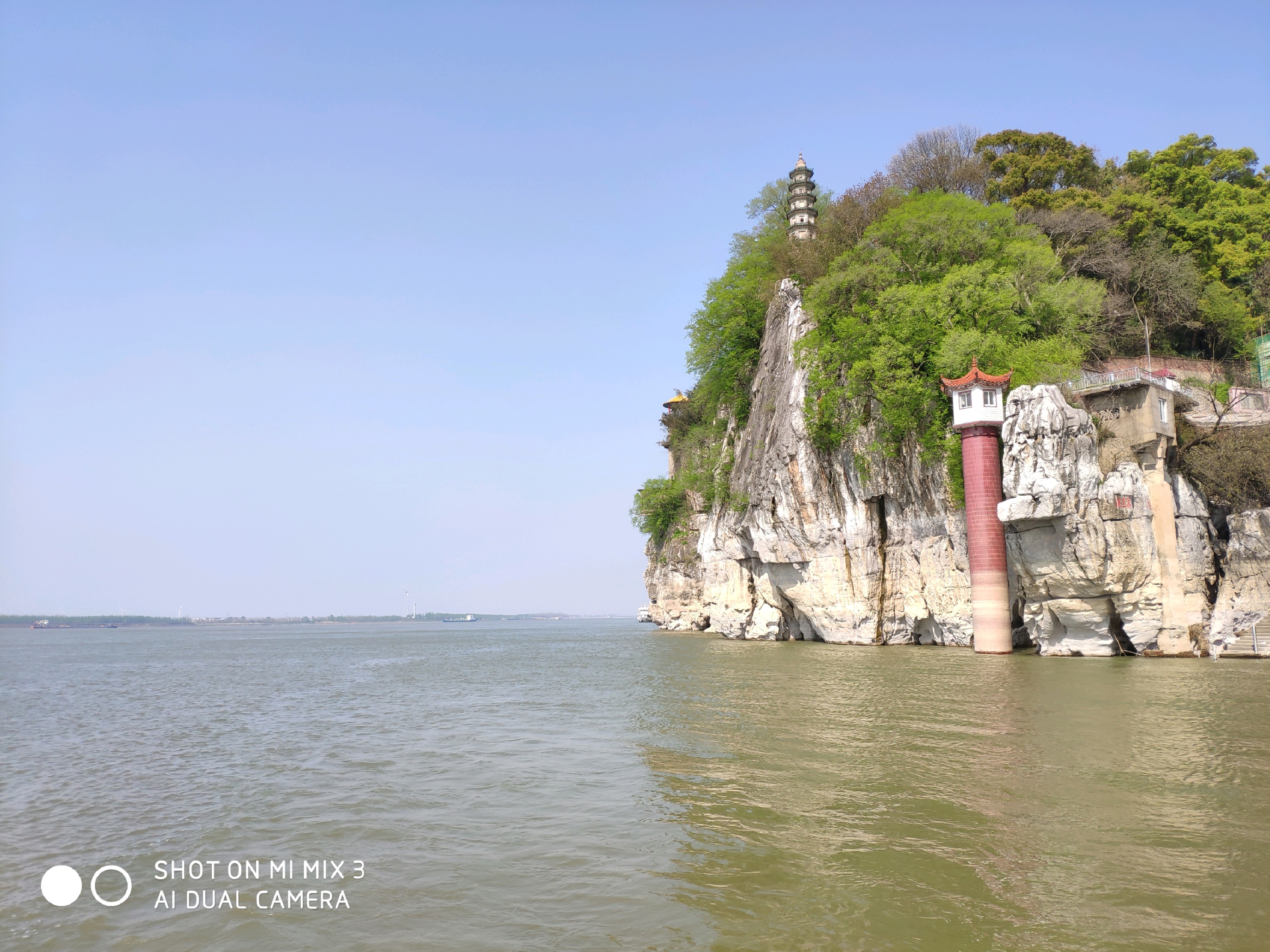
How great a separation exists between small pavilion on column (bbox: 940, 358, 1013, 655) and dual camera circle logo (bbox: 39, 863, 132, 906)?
28.4 m

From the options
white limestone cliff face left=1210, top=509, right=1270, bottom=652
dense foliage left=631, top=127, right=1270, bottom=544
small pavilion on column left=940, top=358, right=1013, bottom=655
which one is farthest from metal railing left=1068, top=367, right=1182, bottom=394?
white limestone cliff face left=1210, top=509, right=1270, bottom=652

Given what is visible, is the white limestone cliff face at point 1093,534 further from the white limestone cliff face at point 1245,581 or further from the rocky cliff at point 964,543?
the white limestone cliff face at point 1245,581

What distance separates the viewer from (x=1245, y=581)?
27.1 m

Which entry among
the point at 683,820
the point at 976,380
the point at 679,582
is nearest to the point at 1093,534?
the point at 976,380

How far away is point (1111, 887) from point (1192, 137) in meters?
51.6

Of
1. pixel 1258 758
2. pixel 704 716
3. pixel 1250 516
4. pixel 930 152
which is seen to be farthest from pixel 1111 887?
pixel 930 152

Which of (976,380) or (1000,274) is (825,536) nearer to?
(976,380)

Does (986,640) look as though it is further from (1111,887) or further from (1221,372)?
(1111,887)

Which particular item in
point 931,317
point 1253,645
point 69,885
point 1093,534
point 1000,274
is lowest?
point 1253,645

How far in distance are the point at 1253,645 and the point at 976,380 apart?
515 inches

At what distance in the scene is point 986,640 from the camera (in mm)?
29906

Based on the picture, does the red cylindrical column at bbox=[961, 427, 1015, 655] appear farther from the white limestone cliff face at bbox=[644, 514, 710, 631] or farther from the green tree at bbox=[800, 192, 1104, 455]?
the white limestone cliff face at bbox=[644, 514, 710, 631]

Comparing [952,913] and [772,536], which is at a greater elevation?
[772,536]

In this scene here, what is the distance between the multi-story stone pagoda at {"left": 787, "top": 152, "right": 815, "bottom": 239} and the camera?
52.5 meters
